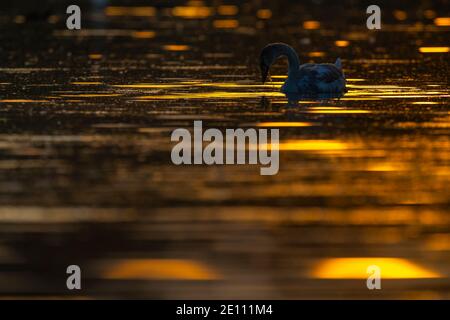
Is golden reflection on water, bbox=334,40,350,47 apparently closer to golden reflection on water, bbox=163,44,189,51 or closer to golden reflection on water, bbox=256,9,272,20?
golden reflection on water, bbox=163,44,189,51

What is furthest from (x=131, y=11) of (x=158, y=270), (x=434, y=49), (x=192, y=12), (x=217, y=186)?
(x=158, y=270)

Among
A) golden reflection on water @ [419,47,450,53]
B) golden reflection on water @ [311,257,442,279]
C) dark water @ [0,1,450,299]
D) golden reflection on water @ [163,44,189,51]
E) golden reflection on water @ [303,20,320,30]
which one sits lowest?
golden reflection on water @ [311,257,442,279]

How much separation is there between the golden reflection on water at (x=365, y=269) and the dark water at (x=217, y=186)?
0.02 metres

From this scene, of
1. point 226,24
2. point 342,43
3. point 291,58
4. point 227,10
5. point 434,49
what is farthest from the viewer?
point 227,10

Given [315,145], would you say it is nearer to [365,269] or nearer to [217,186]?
[217,186]

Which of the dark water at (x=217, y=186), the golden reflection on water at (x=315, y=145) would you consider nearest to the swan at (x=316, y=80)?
the dark water at (x=217, y=186)

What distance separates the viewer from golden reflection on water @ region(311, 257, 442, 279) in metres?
11.5

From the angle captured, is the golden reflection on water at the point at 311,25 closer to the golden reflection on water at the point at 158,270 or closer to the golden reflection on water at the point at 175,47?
the golden reflection on water at the point at 175,47

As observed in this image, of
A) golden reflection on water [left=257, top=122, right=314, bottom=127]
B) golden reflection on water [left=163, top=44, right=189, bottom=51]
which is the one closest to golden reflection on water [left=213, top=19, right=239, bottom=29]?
golden reflection on water [left=163, top=44, right=189, bottom=51]

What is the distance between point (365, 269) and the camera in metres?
11.8

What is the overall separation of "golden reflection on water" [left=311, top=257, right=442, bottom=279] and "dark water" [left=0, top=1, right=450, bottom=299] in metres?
0.02

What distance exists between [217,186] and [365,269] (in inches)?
145
